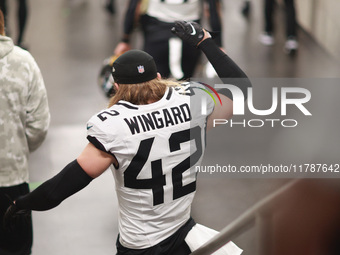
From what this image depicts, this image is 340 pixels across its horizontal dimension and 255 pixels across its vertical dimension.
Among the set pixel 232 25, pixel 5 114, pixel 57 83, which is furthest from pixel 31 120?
pixel 232 25

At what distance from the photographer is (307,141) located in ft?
20.4

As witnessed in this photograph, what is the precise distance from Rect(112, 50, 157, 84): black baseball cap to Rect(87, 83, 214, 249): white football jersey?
11 cm

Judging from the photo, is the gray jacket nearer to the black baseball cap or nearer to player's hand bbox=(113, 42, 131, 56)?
the black baseball cap

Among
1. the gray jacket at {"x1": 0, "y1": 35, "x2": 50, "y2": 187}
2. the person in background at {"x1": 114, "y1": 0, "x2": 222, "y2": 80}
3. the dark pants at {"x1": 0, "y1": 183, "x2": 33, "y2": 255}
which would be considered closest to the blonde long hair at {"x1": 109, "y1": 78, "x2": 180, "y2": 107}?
the gray jacket at {"x1": 0, "y1": 35, "x2": 50, "y2": 187}

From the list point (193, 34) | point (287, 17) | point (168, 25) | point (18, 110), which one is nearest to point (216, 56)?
point (193, 34)

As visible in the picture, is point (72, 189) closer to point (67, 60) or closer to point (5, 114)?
point (5, 114)

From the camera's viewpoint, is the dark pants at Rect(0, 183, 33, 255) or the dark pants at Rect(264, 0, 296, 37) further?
the dark pants at Rect(264, 0, 296, 37)

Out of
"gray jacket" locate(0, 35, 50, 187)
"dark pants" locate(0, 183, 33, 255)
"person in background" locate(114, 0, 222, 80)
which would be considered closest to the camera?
"gray jacket" locate(0, 35, 50, 187)

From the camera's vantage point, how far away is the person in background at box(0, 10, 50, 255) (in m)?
3.54

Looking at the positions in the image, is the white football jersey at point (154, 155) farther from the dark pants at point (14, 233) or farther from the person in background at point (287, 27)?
the person in background at point (287, 27)

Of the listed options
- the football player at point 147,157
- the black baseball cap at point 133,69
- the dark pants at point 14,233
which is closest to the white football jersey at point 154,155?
the football player at point 147,157

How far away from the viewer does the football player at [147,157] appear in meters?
2.79

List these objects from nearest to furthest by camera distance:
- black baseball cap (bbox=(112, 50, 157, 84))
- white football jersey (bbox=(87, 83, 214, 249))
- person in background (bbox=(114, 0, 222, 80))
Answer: white football jersey (bbox=(87, 83, 214, 249))
black baseball cap (bbox=(112, 50, 157, 84))
person in background (bbox=(114, 0, 222, 80))

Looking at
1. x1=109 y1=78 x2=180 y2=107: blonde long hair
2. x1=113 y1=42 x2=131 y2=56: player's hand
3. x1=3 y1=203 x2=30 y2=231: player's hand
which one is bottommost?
x1=3 y1=203 x2=30 y2=231: player's hand
